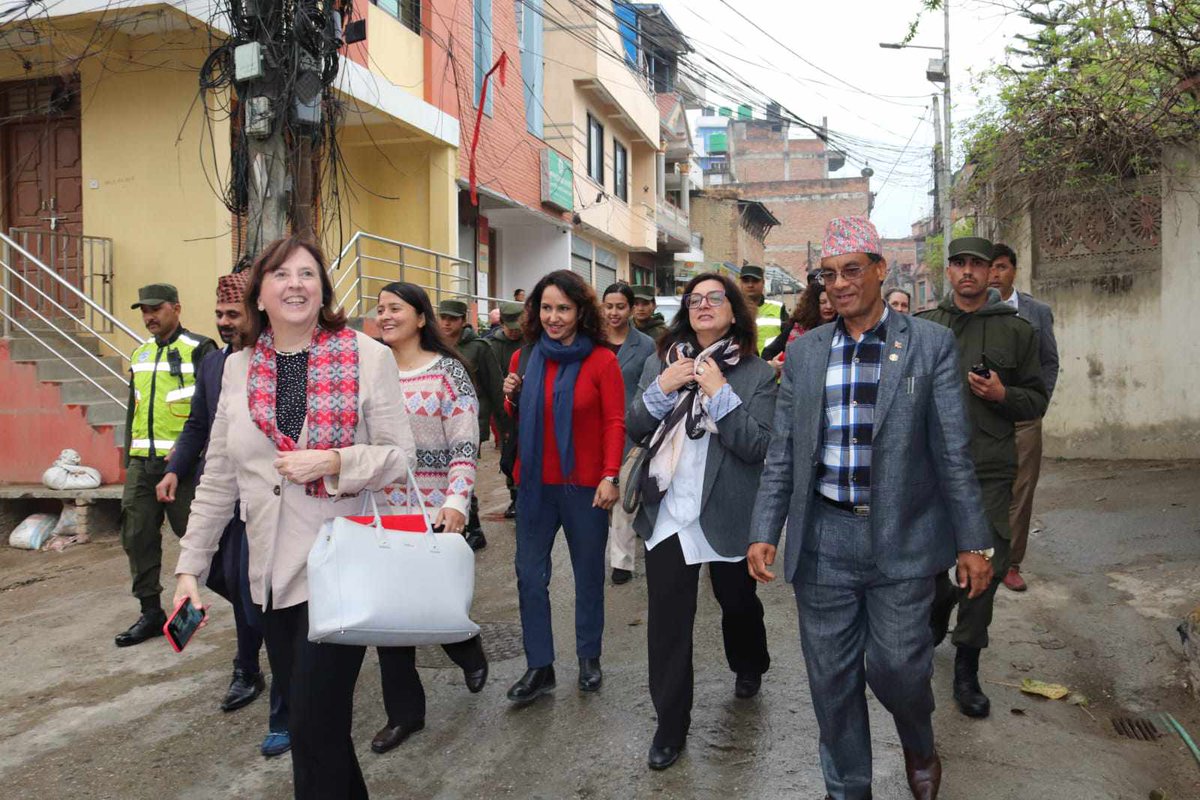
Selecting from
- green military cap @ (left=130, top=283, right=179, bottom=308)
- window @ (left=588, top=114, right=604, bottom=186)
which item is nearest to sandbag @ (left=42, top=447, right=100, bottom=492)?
green military cap @ (left=130, top=283, right=179, bottom=308)

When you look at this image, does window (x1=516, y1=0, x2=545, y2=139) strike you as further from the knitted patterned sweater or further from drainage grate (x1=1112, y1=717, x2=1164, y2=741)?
drainage grate (x1=1112, y1=717, x2=1164, y2=741)

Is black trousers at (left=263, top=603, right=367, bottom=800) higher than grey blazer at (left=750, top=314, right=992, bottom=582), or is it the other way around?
grey blazer at (left=750, top=314, right=992, bottom=582)

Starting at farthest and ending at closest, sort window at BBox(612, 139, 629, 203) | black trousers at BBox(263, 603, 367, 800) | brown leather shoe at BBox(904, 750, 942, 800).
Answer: window at BBox(612, 139, 629, 203) < brown leather shoe at BBox(904, 750, 942, 800) < black trousers at BBox(263, 603, 367, 800)

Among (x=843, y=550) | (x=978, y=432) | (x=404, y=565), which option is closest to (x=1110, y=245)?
(x=978, y=432)

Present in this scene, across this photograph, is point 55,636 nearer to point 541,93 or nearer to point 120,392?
point 120,392

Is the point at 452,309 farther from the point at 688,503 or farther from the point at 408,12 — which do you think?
the point at 408,12

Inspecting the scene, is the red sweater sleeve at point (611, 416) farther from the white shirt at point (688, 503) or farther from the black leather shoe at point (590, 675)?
the black leather shoe at point (590, 675)

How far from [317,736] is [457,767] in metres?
1.21

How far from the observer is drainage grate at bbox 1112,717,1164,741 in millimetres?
4180

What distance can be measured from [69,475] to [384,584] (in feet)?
24.4

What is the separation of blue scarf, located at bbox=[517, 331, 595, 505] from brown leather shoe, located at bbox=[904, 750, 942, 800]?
1.92m

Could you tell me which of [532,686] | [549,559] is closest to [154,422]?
[549,559]

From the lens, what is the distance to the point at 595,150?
23766mm

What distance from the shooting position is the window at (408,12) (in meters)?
14.3
